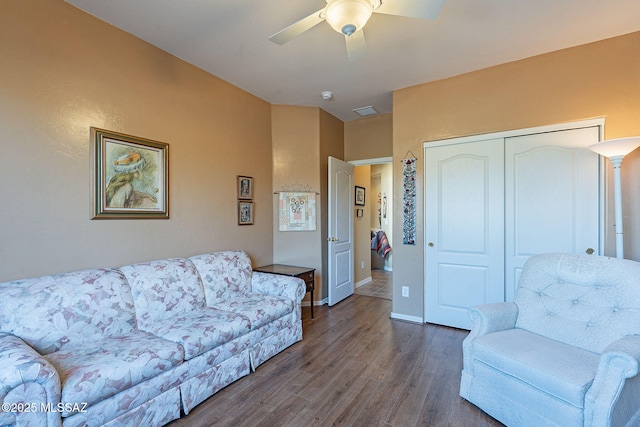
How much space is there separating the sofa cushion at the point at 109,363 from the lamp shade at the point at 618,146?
11.1 feet

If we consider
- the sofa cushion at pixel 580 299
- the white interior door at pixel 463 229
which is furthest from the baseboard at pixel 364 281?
the sofa cushion at pixel 580 299

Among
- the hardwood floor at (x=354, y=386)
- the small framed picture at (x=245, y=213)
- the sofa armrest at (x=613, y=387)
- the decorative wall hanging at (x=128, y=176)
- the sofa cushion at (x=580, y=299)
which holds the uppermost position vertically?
the decorative wall hanging at (x=128, y=176)

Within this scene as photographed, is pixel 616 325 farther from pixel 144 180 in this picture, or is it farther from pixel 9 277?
pixel 9 277

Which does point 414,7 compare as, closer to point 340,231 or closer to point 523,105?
point 523,105

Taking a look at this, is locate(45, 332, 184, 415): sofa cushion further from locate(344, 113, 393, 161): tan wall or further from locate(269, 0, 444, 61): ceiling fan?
locate(344, 113, 393, 161): tan wall

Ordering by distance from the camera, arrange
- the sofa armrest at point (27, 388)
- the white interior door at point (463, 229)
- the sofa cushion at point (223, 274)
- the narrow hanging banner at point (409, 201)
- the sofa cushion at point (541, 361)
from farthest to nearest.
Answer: the narrow hanging banner at point (409, 201) → the white interior door at point (463, 229) → the sofa cushion at point (223, 274) → the sofa cushion at point (541, 361) → the sofa armrest at point (27, 388)

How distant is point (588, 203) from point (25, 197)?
435 cm

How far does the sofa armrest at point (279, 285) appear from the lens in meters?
Answer: 2.81

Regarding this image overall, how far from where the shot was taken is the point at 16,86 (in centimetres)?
180

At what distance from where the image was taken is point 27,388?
1205mm

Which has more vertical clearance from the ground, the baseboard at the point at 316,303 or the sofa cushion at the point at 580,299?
the sofa cushion at the point at 580,299

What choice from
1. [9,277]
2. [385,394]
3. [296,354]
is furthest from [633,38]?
[9,277]

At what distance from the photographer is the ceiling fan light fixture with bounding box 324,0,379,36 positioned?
1505mm

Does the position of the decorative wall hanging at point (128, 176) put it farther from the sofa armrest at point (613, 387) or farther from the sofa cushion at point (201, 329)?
the sofa armrest at point (613, 387)
